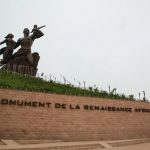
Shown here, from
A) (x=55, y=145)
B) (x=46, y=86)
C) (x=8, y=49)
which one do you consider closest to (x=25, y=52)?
(x=8, y=49)

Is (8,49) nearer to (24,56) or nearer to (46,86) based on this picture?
(24,56)

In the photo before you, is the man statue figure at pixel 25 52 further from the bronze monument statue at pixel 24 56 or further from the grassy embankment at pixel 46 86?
the grassy embankment at pixel 46 86

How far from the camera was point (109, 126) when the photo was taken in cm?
1900

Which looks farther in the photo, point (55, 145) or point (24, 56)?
point (24, 56)

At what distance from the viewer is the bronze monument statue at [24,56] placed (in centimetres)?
2180

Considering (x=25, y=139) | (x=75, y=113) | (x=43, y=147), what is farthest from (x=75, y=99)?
(x=43, y=147)

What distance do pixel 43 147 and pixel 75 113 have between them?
4.68 m

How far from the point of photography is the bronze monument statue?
21797mm

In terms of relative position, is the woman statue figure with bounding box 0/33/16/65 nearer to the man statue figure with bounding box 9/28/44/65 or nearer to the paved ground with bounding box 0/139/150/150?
the man statue figure with bounding box 9/28/44/65

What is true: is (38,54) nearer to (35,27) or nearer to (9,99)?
(35,27)

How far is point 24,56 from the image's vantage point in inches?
865

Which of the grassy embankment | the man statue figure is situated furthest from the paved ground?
the man statue figure

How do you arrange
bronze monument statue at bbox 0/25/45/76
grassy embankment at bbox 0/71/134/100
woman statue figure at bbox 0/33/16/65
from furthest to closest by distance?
1. woman statue figure at bbox 0/33/16/65
2. bronze monument statue at bbox 0/25/45/76
3. grassy embankment at bbox 0/71/134/100

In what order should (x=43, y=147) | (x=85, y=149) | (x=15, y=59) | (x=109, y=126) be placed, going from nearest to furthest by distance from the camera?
(x=43, y=147) → (x=85, y=149) → (x=109, y=126) → (x=15, y=59)
